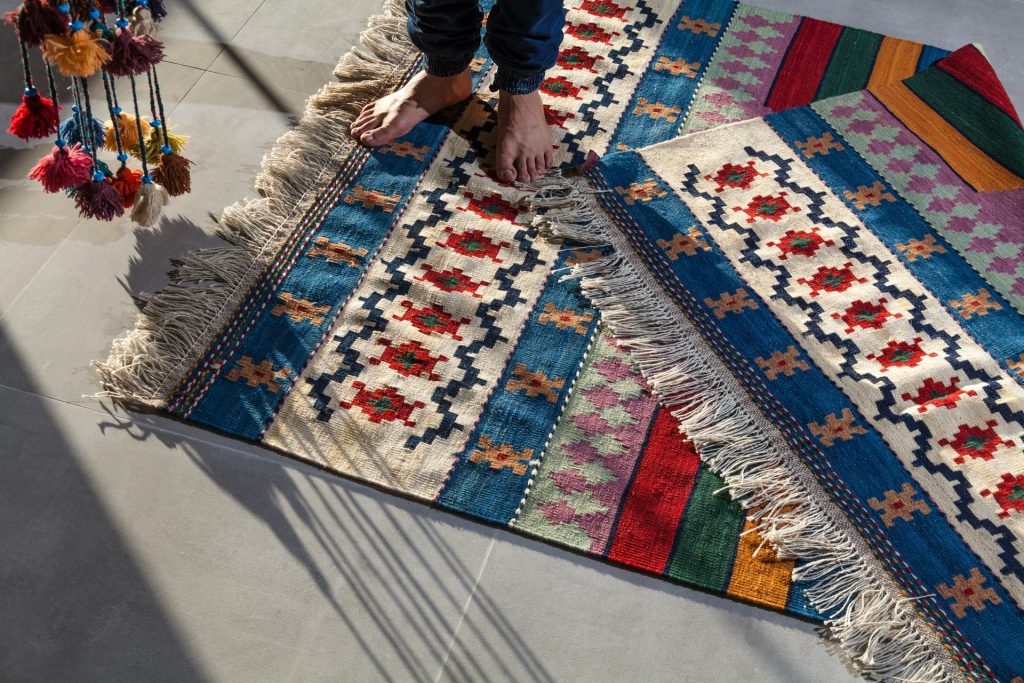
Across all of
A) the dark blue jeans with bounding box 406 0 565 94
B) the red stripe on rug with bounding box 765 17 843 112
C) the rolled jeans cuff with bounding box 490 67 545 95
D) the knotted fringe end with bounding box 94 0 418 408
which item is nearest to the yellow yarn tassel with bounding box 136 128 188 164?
the knotted fringe end with bounding box 94 0 418 408

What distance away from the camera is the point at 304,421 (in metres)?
1.40

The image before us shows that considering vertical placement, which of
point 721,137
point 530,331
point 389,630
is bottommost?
point 389,630

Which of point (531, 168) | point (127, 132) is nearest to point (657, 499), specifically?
point (531, 168)

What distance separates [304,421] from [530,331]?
363 millimetres

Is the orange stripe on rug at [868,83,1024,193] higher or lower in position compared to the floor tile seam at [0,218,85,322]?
higher

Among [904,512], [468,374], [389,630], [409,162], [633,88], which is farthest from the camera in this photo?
[633,88]

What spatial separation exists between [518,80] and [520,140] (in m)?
0.10

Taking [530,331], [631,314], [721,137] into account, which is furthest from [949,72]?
[530,331]

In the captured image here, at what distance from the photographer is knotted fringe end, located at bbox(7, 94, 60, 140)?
4.58ft

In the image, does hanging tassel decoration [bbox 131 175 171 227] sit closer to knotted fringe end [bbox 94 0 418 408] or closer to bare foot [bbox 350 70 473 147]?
knotted fringe end [bbox 94 0 418 408]

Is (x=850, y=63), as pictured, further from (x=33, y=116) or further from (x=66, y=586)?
(x=66, y=586)

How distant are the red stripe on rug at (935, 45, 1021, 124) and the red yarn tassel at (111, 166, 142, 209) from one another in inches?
58.5

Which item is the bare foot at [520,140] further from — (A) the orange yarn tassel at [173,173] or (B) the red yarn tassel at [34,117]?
(B) the red yarn tassel at [34,117]

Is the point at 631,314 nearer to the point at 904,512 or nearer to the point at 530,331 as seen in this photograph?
the point at 530,331
